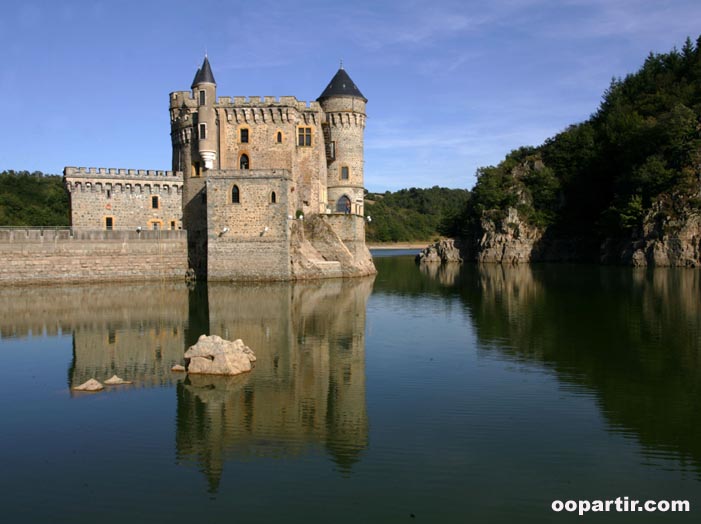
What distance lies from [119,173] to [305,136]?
11962 mm

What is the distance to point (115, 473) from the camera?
9.34 m

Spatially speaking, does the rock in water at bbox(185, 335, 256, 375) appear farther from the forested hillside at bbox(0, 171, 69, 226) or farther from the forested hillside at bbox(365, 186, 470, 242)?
the forested hillside at bbox(365, 186, 470, 242)

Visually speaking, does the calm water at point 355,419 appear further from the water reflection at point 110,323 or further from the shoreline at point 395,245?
the shoreline at point 395,245

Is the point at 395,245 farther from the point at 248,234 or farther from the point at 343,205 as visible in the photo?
the point at 248,234

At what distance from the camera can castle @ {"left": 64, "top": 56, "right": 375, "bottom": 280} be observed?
120 ft

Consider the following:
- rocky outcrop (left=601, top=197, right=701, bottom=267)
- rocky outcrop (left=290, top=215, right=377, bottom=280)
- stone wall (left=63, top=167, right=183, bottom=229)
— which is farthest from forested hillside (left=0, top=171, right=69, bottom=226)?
rocky outcrop (left=601, top=197, right=701, bottom=267)

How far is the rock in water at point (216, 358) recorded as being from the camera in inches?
589

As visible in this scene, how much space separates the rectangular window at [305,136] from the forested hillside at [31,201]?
29.0m

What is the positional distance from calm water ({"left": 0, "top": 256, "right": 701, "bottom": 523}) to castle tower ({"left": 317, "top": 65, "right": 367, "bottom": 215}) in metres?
21.7

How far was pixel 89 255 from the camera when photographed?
36438mm

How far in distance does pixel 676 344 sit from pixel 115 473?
1563 centimetres

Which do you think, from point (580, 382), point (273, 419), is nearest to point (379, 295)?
point (580, 382)

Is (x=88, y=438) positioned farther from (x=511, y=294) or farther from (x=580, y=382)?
(x=511, y=294)

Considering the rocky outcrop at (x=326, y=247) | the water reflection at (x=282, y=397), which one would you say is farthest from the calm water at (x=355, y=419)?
the rocky outcrop at (x=326, y=247)
